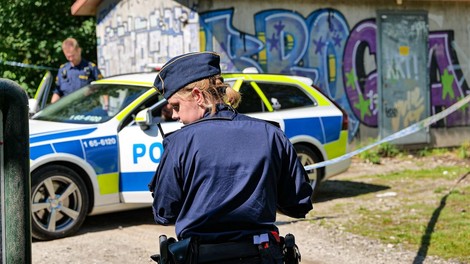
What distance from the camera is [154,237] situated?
825 cm

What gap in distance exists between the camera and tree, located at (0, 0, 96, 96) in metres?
16.2

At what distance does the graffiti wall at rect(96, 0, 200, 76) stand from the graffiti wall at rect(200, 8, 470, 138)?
33 centimetres

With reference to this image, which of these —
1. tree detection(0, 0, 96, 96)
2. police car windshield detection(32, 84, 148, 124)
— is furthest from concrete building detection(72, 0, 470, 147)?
police car windshield detection(32, 84, 148, 124)

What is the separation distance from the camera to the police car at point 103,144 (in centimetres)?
797

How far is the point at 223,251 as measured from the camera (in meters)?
3.16

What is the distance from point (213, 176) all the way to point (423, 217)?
20.3 ft

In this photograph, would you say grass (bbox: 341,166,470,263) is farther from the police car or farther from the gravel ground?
Result: the police car

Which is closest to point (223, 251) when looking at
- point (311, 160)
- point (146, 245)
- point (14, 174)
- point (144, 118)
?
point (14, 174)

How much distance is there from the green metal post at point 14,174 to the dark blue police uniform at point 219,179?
1.81ft

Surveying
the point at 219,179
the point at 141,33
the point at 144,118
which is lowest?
the point at 144,118

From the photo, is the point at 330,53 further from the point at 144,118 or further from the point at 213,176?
the point at 213,176

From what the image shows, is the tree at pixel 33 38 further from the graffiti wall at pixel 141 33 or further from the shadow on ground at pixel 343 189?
the shadow on ground at pixel 343 189

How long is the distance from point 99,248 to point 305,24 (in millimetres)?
7781

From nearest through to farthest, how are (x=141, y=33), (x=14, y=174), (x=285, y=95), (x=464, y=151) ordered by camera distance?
(x=14, y=174)
(x=285, y=95)
(x=141, y=33)
(x=464, y=151)
